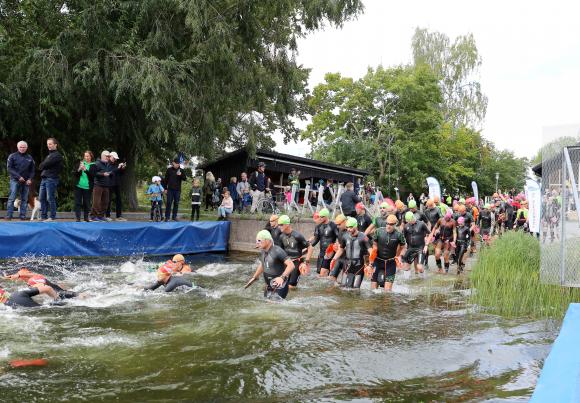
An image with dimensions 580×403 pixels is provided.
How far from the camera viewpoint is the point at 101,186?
15.2 meters

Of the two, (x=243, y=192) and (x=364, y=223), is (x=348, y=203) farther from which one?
(x=243, y=192)

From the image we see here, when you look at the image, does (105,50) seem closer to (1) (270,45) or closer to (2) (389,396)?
(1) (270,45)

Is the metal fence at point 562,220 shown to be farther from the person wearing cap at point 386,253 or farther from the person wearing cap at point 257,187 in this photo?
the person wearing cap at point 257,187

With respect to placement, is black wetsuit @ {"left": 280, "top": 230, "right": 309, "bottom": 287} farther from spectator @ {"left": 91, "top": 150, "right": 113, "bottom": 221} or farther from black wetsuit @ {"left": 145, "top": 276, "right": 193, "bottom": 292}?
spectator @ {"left": 91, "top": 150, "right": 113, "bottom": 221}

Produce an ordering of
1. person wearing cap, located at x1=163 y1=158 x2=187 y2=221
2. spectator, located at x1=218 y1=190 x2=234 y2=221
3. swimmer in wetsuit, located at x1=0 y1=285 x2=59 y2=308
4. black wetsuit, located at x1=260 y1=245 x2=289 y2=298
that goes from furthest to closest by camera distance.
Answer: spectator, located at x1=218 y1=190 x2=234 y2=221, person wearing cap, located at x1=163 y1=158 x2=187 y2=221, black wetsuit, located at x1=260 y1=245 x2=289 y2=298, swimmer in wetsuit, located at x1=0 y1=285 x2=59 y2=308

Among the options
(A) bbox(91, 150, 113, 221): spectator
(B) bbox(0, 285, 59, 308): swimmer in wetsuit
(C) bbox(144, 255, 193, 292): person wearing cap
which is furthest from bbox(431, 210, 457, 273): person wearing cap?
(B) bbox(0, 285, 59, 308): swimmer in wetsuit

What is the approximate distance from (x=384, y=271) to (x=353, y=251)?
31.2 inches

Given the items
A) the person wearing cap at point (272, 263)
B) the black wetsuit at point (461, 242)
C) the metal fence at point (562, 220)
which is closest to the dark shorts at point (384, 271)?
the person wearing cap at point (272, 263)

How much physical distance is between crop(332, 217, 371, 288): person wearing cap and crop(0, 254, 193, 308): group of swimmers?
3346 mm

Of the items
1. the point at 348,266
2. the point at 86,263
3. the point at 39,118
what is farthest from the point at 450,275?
the point at 39,118

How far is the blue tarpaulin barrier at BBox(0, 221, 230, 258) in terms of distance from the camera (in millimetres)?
13562

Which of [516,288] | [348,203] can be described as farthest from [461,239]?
[516,288]

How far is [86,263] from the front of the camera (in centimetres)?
1456

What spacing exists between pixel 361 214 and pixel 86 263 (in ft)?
24.6
